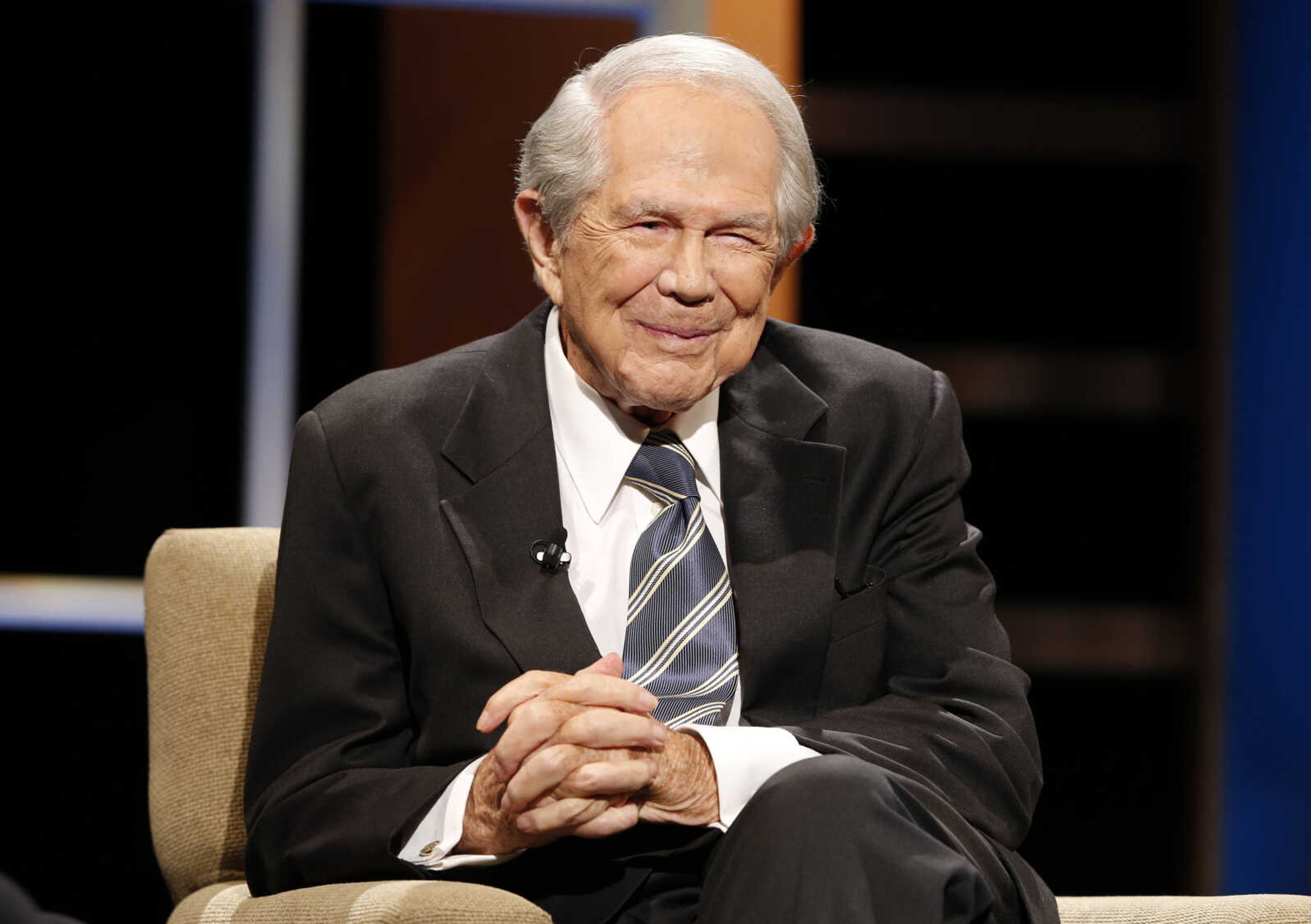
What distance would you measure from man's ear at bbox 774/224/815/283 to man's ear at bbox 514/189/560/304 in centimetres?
26

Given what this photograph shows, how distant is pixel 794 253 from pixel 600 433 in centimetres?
32

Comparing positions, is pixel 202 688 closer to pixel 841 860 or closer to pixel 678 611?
pixel 678 611

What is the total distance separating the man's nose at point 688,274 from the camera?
1644mm

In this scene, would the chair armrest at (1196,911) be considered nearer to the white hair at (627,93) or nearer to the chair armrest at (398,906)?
the chair armrest at (398,906)

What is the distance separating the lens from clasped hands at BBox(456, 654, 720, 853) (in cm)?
141

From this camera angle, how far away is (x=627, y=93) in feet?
5.50

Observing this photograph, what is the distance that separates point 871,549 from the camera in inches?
69.7

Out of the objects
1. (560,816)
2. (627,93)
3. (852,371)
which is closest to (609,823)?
(560,816)

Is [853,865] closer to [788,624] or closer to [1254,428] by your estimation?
[788,624]

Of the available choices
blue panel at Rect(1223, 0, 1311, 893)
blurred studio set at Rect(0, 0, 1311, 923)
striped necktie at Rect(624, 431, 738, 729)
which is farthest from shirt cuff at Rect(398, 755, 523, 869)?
blue panel at Rect(1223, 0, 1311, 893)

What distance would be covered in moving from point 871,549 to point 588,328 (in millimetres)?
428

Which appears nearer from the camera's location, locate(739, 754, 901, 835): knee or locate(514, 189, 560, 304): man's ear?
locate(739, 754, 901, 835): knee

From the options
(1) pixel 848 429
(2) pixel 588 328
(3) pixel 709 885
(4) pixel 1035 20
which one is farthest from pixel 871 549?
(4) pixel 1035 20

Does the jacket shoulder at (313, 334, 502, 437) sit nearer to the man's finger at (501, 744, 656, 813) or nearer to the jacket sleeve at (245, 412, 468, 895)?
the jacket sleeve at (245, 412, 468, 895)
